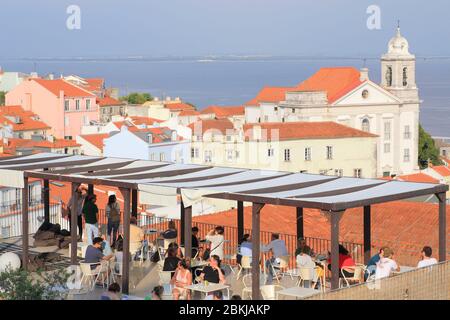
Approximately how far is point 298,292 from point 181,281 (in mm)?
1552

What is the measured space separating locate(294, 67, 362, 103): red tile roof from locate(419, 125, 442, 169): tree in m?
9.72

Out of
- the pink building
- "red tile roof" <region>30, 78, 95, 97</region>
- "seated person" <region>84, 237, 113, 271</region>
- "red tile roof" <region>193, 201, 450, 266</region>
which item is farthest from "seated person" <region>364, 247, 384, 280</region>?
"red tile roof" <region>30, 78, 95, 97</region>

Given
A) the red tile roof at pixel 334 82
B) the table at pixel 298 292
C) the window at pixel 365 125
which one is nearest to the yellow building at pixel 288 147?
the window at pixel 365 125

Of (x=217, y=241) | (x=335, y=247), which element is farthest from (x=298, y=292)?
(x=217, y=241)

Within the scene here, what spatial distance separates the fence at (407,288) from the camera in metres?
13.1

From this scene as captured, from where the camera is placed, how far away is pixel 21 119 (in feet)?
299

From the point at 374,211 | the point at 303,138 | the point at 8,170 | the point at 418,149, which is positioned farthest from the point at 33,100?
the point at 8,170

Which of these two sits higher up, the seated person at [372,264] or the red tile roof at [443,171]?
the seated person at [372,264]

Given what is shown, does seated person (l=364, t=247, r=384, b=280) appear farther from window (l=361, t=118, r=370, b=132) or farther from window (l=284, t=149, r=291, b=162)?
window (l=361, t=118, r=370, b=132)

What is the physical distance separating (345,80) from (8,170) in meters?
91.8

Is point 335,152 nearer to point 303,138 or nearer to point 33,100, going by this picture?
point 303,138

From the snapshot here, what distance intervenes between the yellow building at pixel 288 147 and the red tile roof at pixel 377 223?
42.4 meters

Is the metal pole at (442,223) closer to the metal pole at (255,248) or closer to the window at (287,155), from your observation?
the metal pole at (255,248)

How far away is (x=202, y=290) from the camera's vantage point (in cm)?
1420
